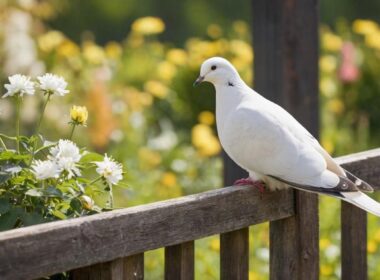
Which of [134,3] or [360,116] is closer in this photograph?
[360,116]

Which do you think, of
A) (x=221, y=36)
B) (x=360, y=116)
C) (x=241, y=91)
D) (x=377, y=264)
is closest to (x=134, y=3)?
(x=221, y=36)

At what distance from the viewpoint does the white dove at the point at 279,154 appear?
2.34 meters

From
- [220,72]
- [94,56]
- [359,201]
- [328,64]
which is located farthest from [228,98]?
[328,64]

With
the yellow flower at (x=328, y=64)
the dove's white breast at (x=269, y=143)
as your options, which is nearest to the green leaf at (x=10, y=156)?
the dove's white breast at (x=269, y=143)

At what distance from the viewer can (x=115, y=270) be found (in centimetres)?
185

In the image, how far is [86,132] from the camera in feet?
17.7

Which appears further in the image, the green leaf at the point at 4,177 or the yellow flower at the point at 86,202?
the yellow flower at the point at 86,202

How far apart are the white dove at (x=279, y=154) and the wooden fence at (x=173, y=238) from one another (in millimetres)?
77

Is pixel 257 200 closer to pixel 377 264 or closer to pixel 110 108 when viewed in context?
pixel 377 264

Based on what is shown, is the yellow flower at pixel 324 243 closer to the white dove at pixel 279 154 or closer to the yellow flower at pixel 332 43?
the white dove at pixel 279 154

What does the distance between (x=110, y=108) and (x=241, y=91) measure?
2.84 meters

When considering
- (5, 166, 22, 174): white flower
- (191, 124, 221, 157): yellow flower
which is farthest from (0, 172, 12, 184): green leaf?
(191, 124, 221, 157): yellow flower

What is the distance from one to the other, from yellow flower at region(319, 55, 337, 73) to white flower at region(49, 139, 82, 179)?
16.2 feet

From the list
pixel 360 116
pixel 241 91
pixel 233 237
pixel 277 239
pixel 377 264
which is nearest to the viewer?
pixel 233 237
